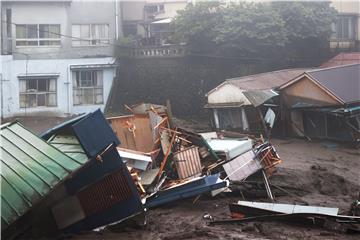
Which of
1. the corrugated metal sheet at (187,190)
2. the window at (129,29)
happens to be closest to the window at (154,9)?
the window at (129,29)

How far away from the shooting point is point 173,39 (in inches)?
1077

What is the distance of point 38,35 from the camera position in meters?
27.1

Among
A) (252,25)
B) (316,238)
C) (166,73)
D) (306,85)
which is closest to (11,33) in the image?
(166,73)

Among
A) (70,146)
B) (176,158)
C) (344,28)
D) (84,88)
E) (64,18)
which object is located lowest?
(176,158)

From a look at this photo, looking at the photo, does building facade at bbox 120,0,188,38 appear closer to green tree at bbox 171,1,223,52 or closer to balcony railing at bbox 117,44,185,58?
balcony railing at bbox 117,44,185,58

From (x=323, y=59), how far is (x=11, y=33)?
19.2 m

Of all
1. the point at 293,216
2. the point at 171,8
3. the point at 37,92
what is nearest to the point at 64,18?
the point at 37,92

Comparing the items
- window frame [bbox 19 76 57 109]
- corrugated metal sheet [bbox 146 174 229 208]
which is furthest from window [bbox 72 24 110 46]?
corrugated metal sheet [bbox 146 174 229 208]

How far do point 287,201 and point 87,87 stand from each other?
1845cm

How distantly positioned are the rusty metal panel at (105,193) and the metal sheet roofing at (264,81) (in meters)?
13.6

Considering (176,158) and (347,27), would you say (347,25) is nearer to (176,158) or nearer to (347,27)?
(347,27)

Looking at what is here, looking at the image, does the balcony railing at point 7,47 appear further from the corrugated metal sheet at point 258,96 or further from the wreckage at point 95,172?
the wreckage at point 95,172

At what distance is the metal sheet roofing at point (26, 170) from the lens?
711 centimetres

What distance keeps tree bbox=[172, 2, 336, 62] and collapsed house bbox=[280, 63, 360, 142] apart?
5.15 m
